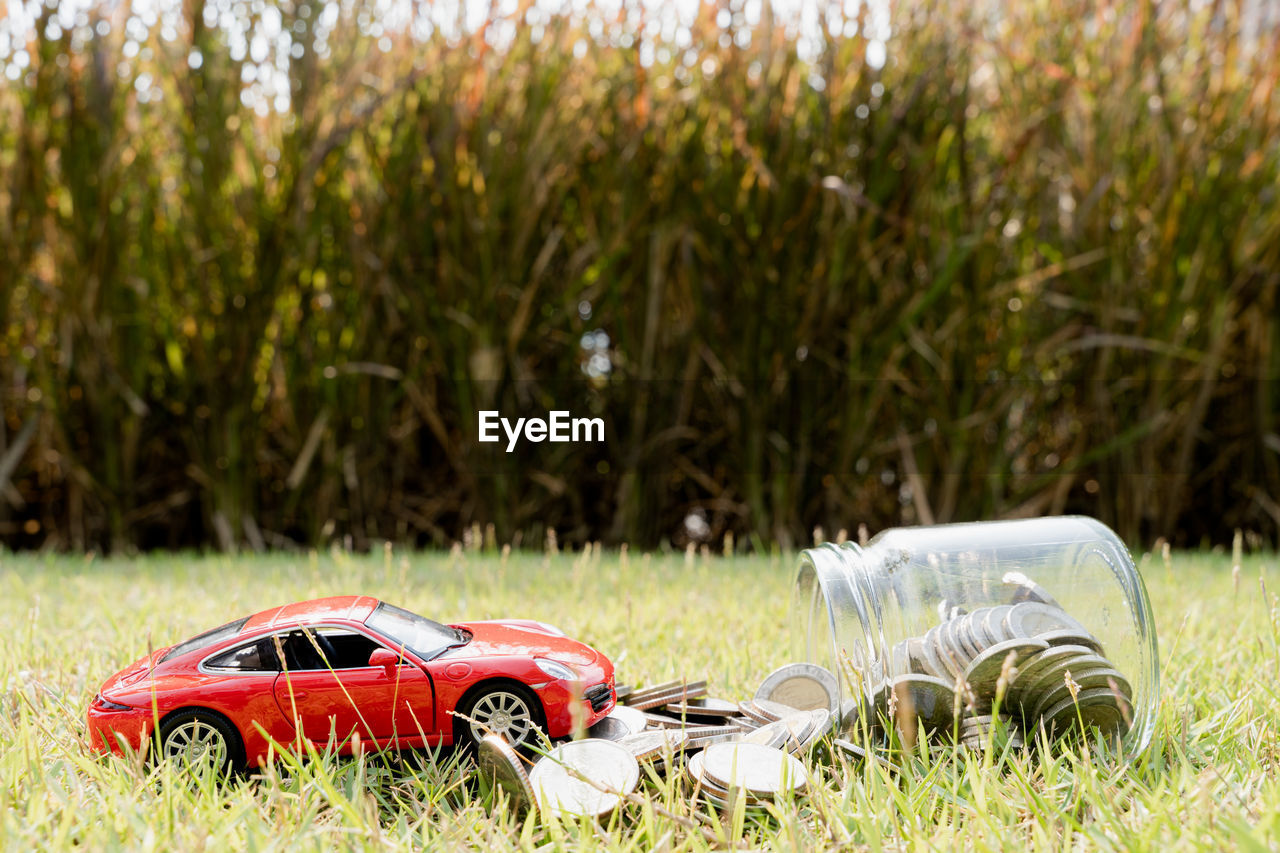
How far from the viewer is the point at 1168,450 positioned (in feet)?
14.0

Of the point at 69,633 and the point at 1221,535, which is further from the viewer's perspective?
the point at 1221,535

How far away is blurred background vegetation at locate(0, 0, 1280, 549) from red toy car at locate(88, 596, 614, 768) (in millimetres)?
2513

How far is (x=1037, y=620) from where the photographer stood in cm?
156

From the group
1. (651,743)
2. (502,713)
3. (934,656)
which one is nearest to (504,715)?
(502,713)

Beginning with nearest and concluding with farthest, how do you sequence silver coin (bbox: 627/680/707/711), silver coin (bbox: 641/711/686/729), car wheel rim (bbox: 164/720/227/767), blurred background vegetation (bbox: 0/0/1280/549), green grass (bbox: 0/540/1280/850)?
1. green grass (bbox: 0/540/1280/850)
2. car wheel rim (bbox: 164/720/227/767)
3. silver coin (bbox: 641/711/686/729)
4. silver coin (bbox: 627/680/707/711)
5. blurred background vegetation (bbox: 0/0/1280/549)

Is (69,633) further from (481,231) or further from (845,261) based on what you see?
(845,261)

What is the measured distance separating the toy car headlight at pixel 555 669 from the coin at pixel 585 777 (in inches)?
5.1

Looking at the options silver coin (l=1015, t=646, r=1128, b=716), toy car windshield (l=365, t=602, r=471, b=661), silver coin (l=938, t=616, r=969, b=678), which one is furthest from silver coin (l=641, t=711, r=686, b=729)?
silver coin (l=1015, t=646, r=1128, b=716)

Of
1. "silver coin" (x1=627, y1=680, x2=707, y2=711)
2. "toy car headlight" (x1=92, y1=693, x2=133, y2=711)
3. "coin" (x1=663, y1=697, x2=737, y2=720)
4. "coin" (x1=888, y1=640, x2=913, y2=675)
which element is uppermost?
"coin" (x1=888, y1=640, x2=913, y2=675)

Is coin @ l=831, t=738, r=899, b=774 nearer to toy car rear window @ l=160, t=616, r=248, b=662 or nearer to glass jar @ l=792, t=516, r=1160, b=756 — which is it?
glass jar @ l=792, t=516, r=1160, b=756

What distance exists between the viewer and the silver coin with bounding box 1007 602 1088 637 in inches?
60.2

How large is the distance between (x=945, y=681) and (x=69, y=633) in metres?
2.04

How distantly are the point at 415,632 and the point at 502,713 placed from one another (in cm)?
20

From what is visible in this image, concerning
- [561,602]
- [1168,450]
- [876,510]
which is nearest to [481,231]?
[561,602]
